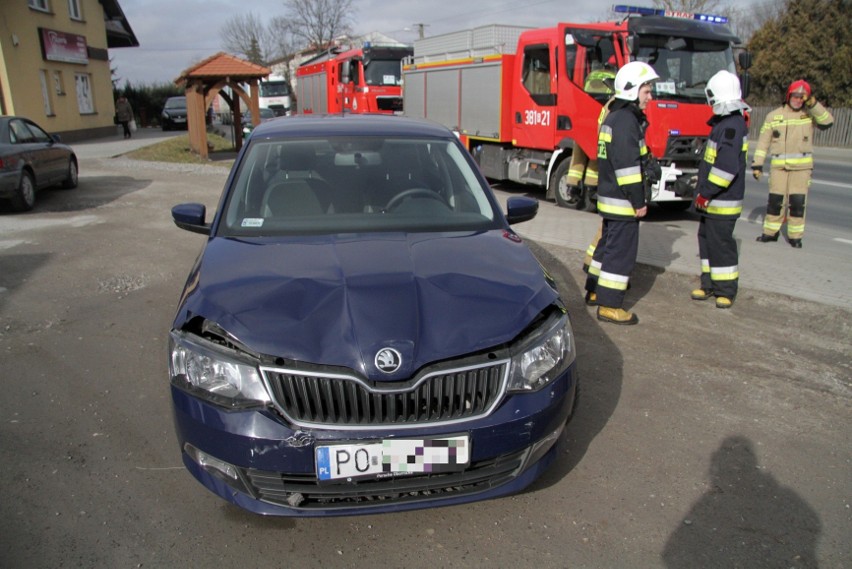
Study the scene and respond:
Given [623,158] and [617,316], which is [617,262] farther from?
[623,158]

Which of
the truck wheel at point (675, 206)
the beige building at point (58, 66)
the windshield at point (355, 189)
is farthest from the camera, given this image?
the beige building at point (58, 66)

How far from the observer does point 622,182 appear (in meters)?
5.40

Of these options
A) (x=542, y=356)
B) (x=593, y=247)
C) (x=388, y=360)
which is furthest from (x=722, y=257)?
(x=388, y=360)

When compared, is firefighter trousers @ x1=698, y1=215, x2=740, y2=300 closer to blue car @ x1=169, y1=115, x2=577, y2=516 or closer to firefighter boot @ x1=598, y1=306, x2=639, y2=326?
firefighter boot @ x1=598, y1=306, x2=639, y2=326

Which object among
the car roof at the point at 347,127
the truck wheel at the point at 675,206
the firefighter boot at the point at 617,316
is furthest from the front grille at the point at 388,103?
the car roof at the point at 347,127

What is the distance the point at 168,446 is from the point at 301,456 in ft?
4.84

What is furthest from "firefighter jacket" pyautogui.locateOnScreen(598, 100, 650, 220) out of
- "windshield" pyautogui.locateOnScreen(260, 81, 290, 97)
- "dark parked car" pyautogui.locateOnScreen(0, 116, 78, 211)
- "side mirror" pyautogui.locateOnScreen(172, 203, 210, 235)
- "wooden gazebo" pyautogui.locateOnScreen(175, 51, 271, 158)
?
"windshield" pyautogui.locateOnScreen(260, 81, 290, 97)

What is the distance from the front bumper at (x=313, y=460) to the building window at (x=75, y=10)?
99.3 ft

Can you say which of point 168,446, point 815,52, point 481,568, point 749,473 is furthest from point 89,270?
point 815,52

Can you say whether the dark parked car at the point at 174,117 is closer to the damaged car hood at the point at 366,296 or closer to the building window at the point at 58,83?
the building window at the point at 58,83

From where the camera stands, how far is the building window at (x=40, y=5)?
23.5 metres

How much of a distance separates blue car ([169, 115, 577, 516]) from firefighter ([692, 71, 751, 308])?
3422 millimetres

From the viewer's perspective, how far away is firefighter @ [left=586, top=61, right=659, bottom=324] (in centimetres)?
530

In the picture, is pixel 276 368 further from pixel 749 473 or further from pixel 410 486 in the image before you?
pixel 749 473
